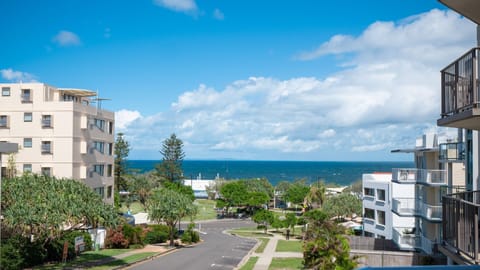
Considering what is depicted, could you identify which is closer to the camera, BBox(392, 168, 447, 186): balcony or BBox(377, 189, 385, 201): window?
BBox(392, 168, 447, 186): balcony

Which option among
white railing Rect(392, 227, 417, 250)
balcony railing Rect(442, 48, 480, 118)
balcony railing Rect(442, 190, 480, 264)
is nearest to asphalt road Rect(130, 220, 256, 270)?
white railing Rect(392, 227, 417, 250)

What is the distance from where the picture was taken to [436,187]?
3344 cm

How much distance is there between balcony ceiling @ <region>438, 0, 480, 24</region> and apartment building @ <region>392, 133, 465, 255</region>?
2161 cm

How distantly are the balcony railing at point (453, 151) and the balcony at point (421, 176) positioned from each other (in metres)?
2.09

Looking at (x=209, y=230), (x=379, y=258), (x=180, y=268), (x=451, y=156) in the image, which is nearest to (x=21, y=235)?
(x=180, y=268)

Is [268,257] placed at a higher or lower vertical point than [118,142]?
lower

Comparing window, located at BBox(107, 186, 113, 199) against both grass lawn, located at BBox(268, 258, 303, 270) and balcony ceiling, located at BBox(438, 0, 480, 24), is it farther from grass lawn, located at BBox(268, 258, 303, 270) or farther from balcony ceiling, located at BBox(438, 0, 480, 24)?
balcony ceiling, located at BBox(438, 0, 480, 24)

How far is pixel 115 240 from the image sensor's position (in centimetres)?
4153

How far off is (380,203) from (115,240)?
22.5 meters

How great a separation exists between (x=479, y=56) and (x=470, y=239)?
2.87 metres

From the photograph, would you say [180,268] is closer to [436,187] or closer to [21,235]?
[21,235]

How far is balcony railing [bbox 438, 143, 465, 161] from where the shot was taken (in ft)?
92.6

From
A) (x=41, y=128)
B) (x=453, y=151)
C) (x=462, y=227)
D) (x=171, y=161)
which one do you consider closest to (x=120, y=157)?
(x=171, y=161)

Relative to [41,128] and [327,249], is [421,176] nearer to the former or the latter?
[327,249]
